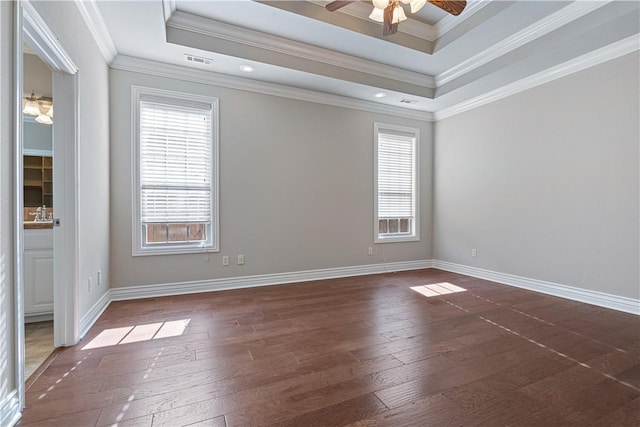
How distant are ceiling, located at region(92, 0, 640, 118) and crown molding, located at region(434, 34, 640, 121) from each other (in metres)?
0.01

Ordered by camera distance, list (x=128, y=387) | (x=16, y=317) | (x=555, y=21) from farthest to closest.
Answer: (x=555, y=21) → (x=128, y=387) → (x=16, y=317)

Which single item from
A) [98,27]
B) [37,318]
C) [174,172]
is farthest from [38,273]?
[98,27]

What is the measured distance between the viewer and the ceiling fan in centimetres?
253

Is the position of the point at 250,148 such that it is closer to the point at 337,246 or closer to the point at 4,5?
the point at 337,246

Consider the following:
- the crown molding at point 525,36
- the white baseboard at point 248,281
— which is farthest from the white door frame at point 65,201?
the crown molding at point 525,36

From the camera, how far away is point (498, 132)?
4.43 meters

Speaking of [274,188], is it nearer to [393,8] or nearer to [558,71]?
[393,8]

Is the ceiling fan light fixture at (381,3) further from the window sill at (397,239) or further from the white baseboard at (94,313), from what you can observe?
the white baseboard at (94,313)

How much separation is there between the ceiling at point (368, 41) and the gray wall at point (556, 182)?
14.8 inches

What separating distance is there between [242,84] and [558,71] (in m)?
4.08

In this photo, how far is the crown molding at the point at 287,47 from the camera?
3188 mm

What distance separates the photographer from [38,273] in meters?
2.81

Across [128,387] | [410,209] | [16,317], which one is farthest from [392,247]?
[16,317]

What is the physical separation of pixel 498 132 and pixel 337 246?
3.01 meters
